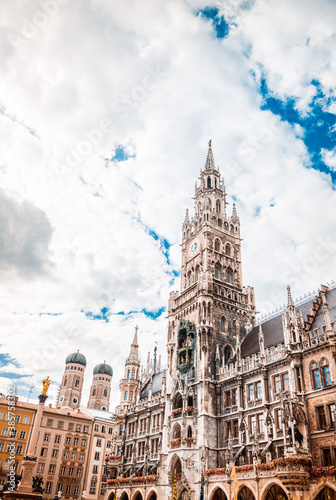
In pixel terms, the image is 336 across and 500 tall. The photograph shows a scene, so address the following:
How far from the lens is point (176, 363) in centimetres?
4872

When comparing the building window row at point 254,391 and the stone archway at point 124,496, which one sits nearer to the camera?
the building window row at point 254,391

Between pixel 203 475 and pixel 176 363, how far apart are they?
13.4 meters

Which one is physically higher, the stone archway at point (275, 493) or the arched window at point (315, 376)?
the arched window at point (315, 376)

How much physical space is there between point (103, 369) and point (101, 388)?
6512 millimetres

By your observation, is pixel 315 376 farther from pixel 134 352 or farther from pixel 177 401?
pixel 134 352

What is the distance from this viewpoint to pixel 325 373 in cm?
3203

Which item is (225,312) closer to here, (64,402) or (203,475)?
(203,475)

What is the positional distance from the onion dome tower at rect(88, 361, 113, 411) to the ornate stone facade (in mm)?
66101

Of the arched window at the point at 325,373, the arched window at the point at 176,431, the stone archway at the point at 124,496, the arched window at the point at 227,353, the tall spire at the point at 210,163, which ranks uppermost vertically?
the tall spire at the point at 210,163

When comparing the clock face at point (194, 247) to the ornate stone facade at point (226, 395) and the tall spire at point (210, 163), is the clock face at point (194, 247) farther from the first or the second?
the tall spire at point (210, 163)

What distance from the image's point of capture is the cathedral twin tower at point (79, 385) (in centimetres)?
11875

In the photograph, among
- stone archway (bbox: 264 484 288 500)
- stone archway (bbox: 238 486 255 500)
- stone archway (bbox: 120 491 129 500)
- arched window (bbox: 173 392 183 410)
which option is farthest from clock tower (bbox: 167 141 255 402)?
stone archway (bbox: 120 491 129 500)

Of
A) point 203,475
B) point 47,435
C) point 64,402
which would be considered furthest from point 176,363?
point 64,402

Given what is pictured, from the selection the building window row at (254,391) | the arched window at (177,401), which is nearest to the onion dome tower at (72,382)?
the arched window at (177,401)
